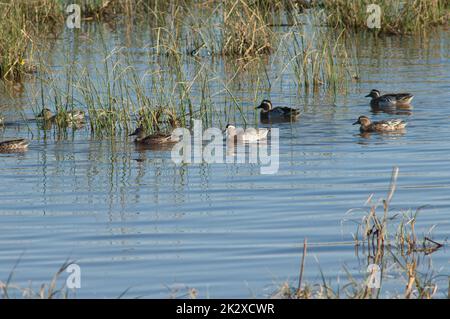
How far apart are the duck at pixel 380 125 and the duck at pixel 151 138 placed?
99.3 inches

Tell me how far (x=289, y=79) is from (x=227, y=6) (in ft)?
9.42

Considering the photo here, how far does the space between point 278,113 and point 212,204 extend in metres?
4.99

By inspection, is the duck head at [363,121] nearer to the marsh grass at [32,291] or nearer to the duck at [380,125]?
the duck at [380,125]

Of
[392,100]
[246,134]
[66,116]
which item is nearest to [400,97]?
[392,100]

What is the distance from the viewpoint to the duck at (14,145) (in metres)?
13.8

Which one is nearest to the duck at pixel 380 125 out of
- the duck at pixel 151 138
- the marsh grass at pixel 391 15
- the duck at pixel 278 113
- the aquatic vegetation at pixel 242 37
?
the duck at pixel 278 113

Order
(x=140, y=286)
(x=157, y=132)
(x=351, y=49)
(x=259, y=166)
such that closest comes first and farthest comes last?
(x=140, y=286) < (x=259, y=166) < (x=157, y=132) < (x=351, y=49)

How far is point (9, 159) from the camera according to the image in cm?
1352

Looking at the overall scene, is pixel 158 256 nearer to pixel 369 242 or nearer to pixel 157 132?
pixel 369 242

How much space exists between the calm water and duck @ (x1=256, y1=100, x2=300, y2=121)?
0.12m

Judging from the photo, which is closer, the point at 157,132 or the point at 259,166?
the point at 259,166

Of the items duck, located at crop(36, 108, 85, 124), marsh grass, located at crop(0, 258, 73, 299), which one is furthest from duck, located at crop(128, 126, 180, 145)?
marsh grass, located at crop(0, 258, 73, 299)

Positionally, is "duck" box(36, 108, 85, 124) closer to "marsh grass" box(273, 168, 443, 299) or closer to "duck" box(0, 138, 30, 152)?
"duck" box(0, 138, 30, 152)

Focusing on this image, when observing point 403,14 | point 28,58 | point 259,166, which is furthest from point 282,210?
point 403,14
